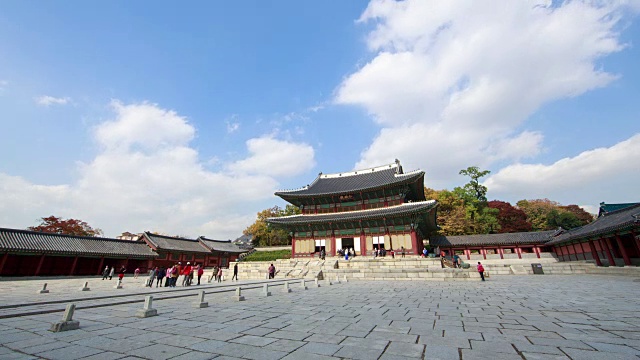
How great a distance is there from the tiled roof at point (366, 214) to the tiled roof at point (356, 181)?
2475 millimetres

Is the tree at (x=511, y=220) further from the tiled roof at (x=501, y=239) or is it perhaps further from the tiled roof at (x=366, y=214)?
the tiled roof at (x=366, y=214)

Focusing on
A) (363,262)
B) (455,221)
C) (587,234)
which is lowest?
(363,262)

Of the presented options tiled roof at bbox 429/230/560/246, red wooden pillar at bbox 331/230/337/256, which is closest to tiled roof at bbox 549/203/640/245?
tiled roof at bbox 429/230/560/246

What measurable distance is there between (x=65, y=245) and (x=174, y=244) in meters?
12.5

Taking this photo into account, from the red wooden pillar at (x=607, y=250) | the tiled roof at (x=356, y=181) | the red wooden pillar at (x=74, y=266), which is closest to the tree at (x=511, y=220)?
the red wooden pillar at (x=607, y=250)

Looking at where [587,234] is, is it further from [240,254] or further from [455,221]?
[240,254]

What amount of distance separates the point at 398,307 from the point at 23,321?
9.31m

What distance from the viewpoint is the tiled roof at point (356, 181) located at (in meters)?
28.1

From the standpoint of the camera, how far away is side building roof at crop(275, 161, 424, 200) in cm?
2802

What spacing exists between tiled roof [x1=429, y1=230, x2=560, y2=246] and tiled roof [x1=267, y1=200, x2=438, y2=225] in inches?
497

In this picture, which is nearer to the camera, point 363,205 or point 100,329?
point 100,329

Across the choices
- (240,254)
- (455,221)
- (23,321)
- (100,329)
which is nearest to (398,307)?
(100,329)

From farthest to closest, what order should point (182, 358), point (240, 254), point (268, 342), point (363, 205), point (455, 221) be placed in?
point (240, 254), point (455, 221), point (363, 205), point (268, 342), point (182, 358)

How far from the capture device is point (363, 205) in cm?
3091
